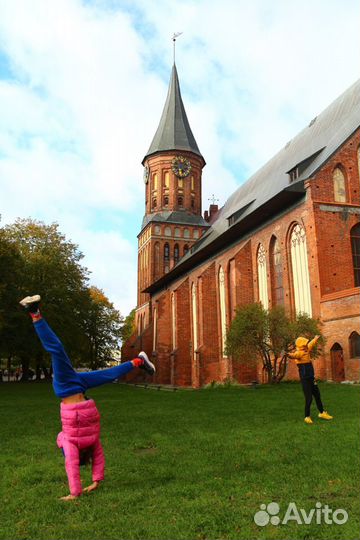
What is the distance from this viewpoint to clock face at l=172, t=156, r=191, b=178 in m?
53.3

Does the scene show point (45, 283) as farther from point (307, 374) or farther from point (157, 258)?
point (307, 374)

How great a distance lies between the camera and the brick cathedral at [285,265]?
68.0 feet

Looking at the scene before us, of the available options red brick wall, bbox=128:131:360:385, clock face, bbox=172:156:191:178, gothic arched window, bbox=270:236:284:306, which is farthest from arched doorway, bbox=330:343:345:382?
clock face, bbox=172:156:191:178

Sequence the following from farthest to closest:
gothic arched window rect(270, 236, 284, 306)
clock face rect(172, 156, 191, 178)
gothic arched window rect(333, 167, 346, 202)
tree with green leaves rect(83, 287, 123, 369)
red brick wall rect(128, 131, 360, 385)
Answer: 1. clock face rect(172, 156, 191, 178)
2. tree with green leaves rect(83, 287, 123, 369)
3. gothic arched window rect(270, 236, 284, 306)
4. gothic arched window rect(333, 167, 346, 202)
5. red brick wall rect(128, 131, 360, 385)

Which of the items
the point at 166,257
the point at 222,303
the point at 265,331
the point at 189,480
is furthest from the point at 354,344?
the point at 166,257

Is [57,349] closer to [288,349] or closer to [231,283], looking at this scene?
[288,349]

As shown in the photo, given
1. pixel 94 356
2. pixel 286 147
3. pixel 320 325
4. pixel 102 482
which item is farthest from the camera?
pixel 94 356

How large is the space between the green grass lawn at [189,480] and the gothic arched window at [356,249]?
13.3 m

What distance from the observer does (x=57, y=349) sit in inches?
201

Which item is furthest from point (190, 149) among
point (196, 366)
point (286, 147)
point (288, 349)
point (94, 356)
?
point (288, 349)

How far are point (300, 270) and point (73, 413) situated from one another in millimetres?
19158

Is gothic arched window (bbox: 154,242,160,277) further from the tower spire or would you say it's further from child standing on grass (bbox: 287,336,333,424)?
child standing on grass (bbox: 287,336,333,424)

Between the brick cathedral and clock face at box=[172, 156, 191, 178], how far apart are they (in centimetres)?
969

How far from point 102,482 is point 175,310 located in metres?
32.2
